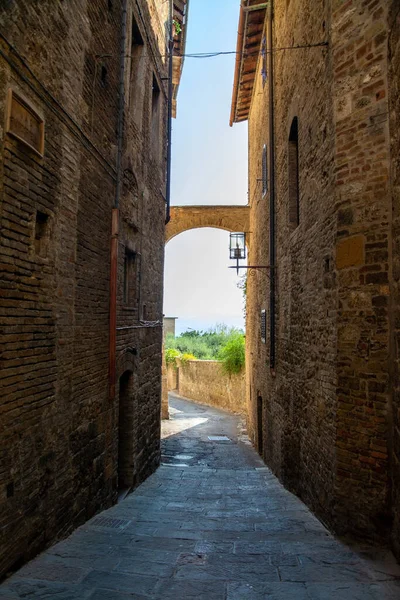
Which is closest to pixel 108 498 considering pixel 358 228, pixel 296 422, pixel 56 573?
pixel 56 573

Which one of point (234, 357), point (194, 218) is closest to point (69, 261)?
point (194, 218)

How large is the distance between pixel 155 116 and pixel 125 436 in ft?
21.3

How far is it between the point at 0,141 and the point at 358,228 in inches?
132

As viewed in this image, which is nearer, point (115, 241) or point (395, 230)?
point (395, 230)

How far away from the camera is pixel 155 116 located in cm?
922

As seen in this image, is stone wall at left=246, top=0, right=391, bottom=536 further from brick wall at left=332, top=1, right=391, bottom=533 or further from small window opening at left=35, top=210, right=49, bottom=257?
small window opening at left=35, top=210, right=49, bottom=257

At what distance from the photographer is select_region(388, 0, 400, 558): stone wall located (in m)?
3.92

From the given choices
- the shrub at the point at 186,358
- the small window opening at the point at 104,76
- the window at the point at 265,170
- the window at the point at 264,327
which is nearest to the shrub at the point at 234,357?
the shrub at the point at 186,358

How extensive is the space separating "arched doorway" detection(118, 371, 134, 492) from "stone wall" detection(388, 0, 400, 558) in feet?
14.3

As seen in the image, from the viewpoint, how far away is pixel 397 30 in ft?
13.1

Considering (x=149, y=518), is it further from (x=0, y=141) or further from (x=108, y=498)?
(x=0, y=141)

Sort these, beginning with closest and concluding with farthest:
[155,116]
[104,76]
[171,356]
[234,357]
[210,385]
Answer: [104,76]
[155,116]
[234,357]
[210,385]
[171,356]

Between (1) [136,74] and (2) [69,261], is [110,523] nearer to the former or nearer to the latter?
(2) [69,261]

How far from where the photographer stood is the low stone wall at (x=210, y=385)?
21203 millimetres
